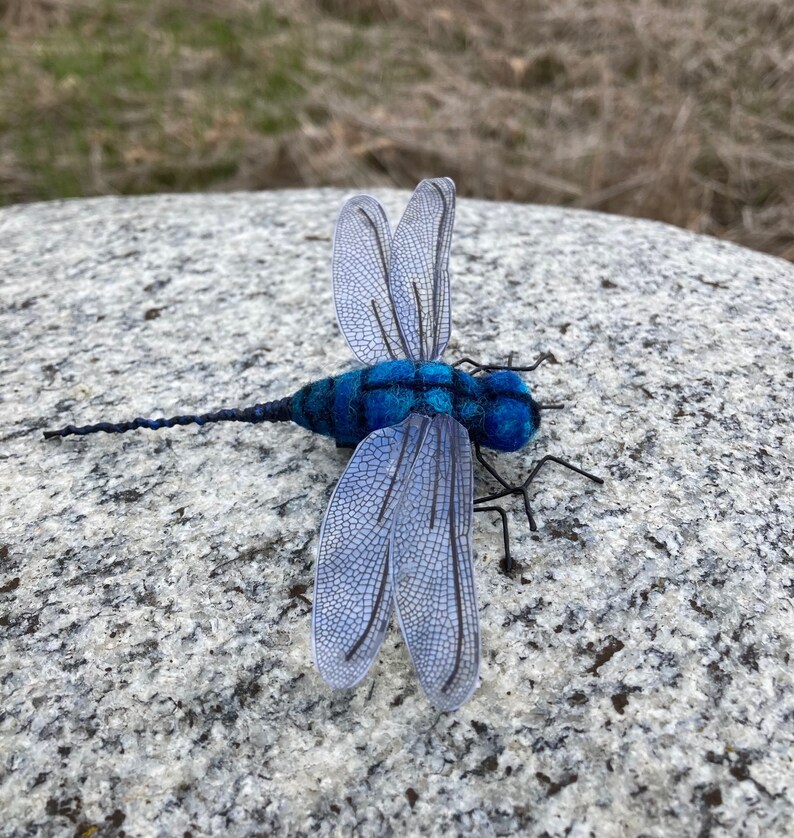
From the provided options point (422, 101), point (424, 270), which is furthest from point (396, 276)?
point (422, 101)

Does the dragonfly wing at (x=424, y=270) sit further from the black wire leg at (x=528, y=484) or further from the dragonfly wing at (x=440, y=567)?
the black wire leg at (x=528, y=484)

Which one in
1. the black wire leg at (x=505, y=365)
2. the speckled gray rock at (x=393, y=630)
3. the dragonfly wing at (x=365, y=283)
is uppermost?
the dragonfly wing at (x=365, y=283)

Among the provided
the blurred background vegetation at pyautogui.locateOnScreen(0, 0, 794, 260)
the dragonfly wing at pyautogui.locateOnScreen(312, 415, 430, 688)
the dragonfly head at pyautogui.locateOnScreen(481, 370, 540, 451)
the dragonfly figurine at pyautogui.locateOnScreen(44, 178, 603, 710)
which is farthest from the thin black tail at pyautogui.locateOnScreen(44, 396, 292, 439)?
the blurred background vegetation at pyautogui.locateOnScreen(0, 0, 794, 260)

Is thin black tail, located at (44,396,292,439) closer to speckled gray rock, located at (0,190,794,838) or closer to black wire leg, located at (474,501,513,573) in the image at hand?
speckled gray rock, located at (0,190,794,838)

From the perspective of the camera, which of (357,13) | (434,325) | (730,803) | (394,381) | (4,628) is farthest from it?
(357,13)

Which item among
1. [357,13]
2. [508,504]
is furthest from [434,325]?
[357,13]

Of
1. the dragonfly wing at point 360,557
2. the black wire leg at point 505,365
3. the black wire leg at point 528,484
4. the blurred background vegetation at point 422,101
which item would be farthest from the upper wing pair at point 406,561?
the blurred background vegetation at point 422,101

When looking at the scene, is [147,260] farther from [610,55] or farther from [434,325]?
[610,55]
